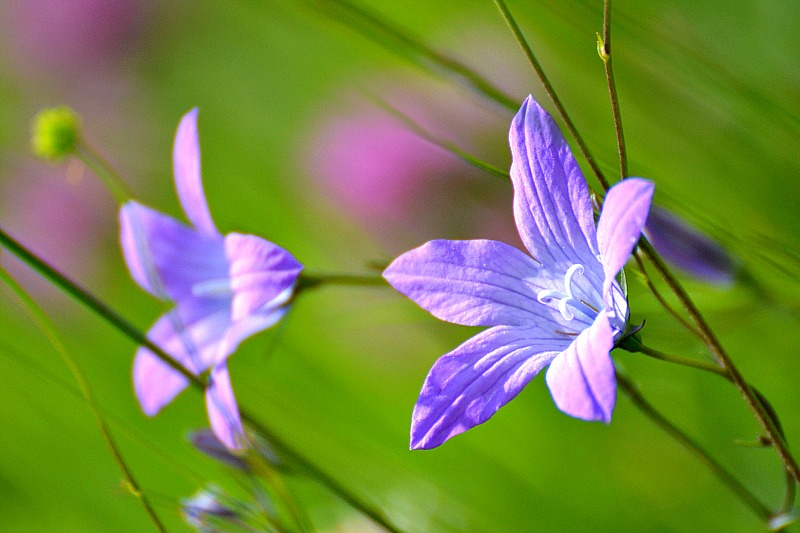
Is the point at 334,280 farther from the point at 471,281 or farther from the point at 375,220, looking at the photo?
the point at 375,220

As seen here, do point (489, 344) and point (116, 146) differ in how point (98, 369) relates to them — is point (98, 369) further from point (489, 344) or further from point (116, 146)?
point (489, 344)

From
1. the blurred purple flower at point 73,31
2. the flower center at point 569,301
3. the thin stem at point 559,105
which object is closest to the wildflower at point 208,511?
the flower center at point 569,301

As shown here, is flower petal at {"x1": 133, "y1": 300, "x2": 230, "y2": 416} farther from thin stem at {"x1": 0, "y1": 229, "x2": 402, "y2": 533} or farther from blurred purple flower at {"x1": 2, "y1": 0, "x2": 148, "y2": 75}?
blurred purple flower at {"x1": 2, "y1": 0, "x2": 148, "y2": 75}

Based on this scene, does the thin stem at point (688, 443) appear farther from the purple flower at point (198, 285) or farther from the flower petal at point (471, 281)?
the purple flower at point (198, 285)

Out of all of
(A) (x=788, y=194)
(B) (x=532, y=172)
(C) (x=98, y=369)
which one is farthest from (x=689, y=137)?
(C) (x=98, y=369)

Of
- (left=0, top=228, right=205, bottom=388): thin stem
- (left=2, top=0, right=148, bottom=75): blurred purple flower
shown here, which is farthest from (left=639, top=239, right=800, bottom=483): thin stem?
(left=2, top=0, right=148, bottom=75): blurred purple flower

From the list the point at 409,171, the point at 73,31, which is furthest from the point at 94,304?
the point at 73,31
